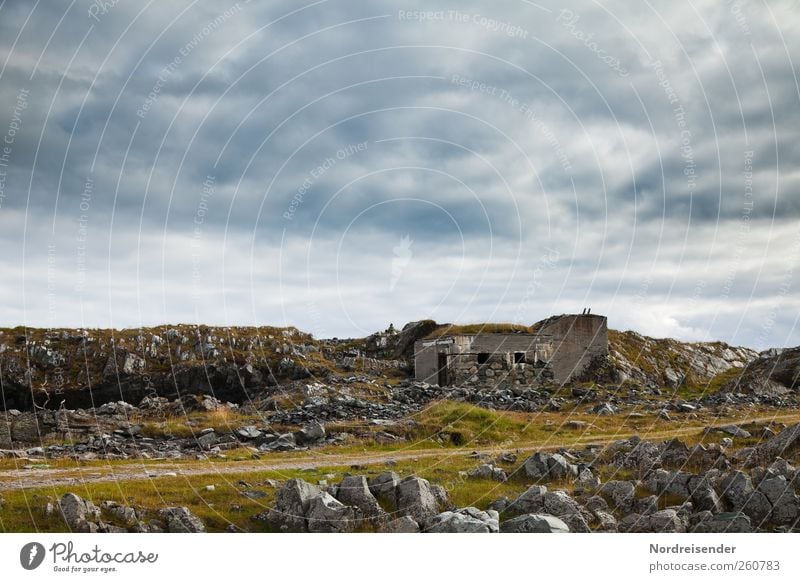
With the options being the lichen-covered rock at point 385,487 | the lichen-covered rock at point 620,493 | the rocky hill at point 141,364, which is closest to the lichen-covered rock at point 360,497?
the lichen-covered rock at point 385,487

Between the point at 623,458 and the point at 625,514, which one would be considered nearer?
the point at 625,514

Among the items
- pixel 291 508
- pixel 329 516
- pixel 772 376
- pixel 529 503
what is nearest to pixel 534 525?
pixel 529 503

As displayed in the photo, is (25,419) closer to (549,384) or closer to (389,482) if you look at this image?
(389,482)

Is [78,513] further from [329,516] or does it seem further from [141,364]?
→ [141,364]

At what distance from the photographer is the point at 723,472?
17.4 m

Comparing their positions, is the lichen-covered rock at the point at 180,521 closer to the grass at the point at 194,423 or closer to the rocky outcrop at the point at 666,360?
the grass at the point at 194,423

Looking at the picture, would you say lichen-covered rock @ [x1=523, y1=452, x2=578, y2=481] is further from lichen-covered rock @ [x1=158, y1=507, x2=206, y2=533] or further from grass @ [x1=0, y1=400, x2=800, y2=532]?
lichen-covered rock @ [x1=158, y1=507, x2=206, y2=533]

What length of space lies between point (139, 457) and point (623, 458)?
18.1 m

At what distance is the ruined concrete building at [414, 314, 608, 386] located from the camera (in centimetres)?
4834

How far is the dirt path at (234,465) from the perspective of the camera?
18.0m
